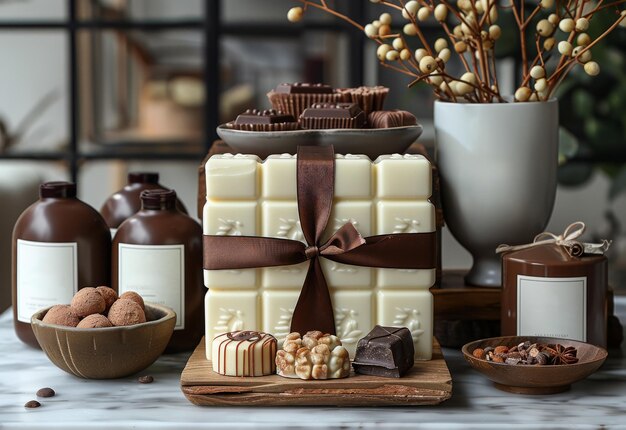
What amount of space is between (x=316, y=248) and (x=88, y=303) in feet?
0.93

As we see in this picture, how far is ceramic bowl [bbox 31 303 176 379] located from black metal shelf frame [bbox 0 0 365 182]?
1546mm

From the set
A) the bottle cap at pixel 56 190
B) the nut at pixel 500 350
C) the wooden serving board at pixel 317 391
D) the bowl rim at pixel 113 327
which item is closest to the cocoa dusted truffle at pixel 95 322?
the bowl rim at pixel 113 327

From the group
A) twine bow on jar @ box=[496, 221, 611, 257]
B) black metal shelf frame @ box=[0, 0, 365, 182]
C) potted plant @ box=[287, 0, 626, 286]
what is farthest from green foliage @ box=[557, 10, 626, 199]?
twine bow on jar @ box=[496, 221, 611, 257]

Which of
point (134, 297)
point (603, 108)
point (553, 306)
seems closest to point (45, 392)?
point (134, 297)

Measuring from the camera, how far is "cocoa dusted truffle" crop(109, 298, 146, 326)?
1.14 m

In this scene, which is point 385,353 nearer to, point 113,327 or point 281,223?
point 281,223

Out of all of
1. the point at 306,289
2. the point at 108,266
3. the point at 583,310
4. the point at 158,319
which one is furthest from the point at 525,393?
the point at 108,266

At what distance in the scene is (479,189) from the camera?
1.30 metres

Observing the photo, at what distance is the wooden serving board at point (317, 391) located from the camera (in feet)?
3.51

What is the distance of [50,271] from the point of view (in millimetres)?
1269

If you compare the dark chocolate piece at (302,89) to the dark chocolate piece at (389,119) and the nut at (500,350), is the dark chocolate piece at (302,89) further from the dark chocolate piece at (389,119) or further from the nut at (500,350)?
the nut at (500,350)

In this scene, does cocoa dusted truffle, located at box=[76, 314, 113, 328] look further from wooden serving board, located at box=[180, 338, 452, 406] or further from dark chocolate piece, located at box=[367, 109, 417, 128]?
dark chocolate piece, located at box=[367, 109, 417, 128]

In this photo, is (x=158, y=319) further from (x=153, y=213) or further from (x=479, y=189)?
(x=479, y=189)

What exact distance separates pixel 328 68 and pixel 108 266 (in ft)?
5.01
